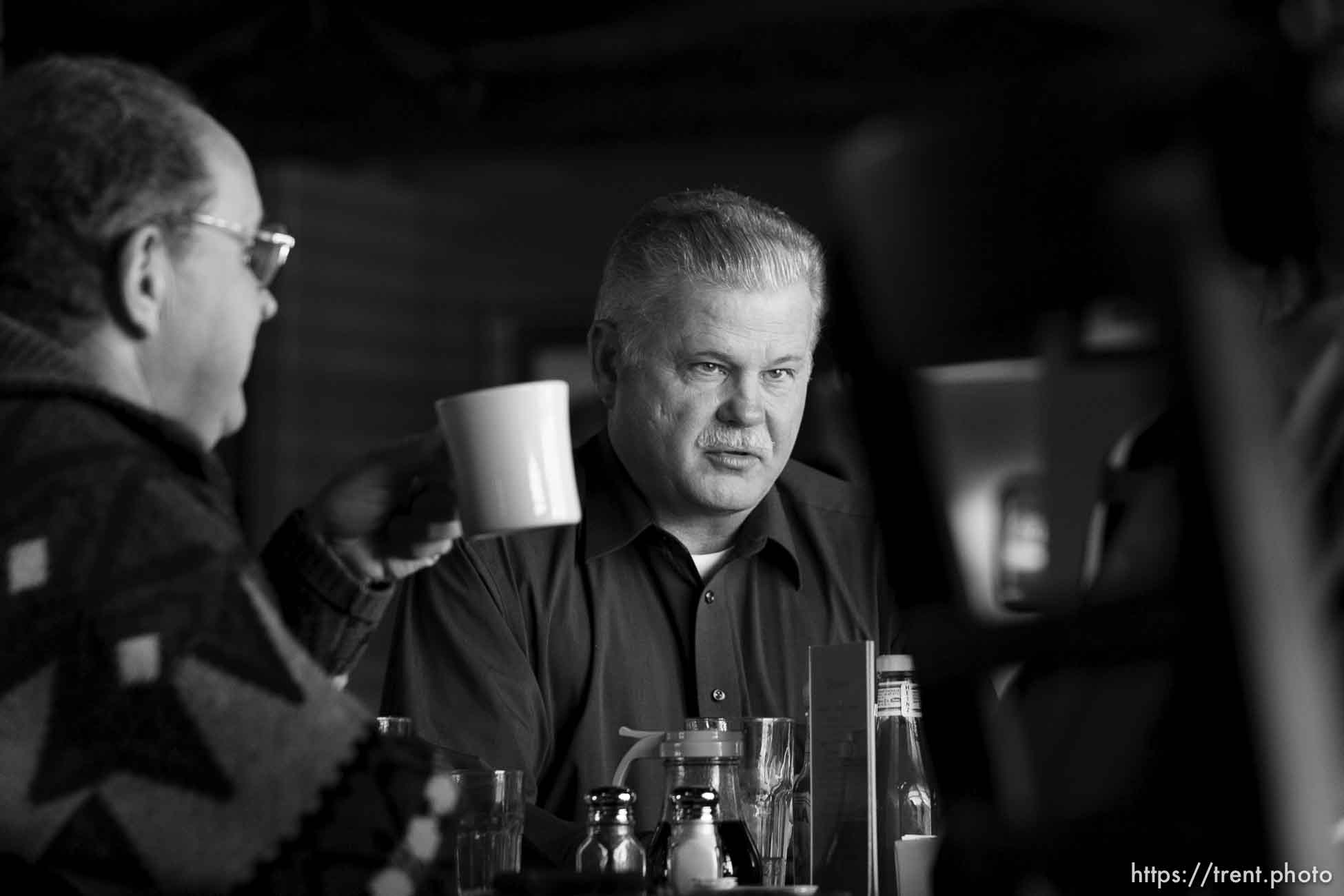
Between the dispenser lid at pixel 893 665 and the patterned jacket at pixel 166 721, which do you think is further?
the dispenser lid at pixel 893 665

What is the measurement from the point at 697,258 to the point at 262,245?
1083mm

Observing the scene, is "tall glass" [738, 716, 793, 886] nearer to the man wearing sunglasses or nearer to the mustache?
the man wearing sunglasses

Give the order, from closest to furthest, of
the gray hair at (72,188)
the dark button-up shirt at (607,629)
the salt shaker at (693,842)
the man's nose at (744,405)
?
the gray hair at (72,188) < the salt shaker at (693,842) < the dark button-up shirt at (607,629) < the man's nose at (744,405)

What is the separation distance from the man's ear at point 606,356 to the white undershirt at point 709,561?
28cm

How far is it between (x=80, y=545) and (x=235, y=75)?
455 cm

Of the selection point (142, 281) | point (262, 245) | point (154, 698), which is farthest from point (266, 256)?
point (154, 698)

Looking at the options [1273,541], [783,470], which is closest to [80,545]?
[1273,541]

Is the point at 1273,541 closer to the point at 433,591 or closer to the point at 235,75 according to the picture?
the point at 433,591

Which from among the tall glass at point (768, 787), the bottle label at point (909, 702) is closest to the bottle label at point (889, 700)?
the bottle label at point (909, 702)

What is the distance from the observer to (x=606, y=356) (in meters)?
2.63

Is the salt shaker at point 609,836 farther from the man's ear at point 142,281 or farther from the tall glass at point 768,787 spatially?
the man's ear at point 142,281

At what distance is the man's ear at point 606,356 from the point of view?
2.61 meters

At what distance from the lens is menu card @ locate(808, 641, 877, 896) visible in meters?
1.61

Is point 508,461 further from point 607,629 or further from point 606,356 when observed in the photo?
point 606,356
